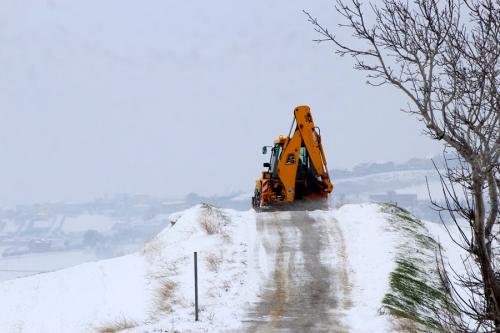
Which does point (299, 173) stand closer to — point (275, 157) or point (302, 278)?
point (275, 157)

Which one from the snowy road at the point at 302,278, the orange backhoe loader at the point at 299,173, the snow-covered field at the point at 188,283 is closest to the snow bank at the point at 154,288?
the snow-covered field at the point at 188,283

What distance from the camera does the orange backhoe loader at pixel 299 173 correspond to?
27188mm

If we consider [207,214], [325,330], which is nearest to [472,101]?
[325,330]

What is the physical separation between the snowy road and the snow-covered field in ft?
0.76

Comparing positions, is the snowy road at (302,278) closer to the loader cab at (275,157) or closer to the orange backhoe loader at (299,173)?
the orange backhoe loader at (299,173)

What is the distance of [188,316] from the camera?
12328mm

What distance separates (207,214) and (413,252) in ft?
25.9

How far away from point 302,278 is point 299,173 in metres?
13.3

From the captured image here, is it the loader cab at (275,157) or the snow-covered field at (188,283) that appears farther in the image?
the loader cab at (275,157)

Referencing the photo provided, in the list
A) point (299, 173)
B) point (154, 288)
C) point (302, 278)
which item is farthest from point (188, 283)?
point (299, 173)

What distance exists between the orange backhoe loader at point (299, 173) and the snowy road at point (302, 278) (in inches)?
185

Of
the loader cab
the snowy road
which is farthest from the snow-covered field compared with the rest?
the loader cab

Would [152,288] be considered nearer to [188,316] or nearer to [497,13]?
[188,316]

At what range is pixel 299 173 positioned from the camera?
28.3 meters
